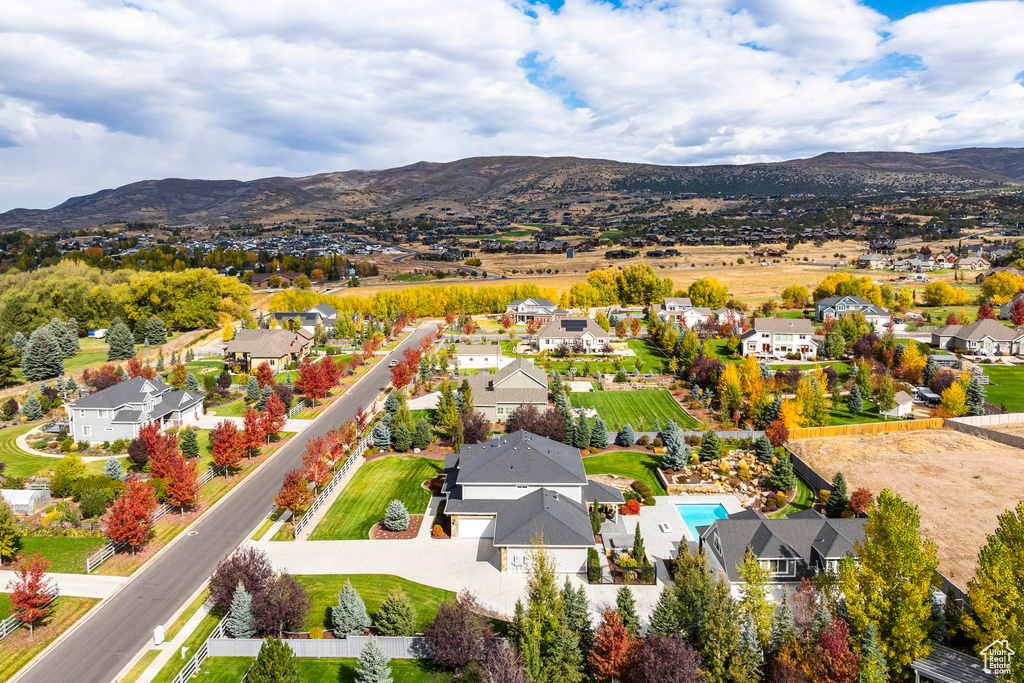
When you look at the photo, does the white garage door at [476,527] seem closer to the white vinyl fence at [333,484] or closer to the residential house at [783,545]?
the white vinyl fence at [333,484]

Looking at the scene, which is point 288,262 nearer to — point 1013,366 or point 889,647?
point 1013,366

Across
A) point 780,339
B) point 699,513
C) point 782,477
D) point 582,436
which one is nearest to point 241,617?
point 699,513

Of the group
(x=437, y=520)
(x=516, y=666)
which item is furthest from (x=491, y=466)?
(x=516, y=666)

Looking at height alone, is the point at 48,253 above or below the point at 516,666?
above

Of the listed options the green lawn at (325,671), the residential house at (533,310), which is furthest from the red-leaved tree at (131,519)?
the residential house at (533,310)

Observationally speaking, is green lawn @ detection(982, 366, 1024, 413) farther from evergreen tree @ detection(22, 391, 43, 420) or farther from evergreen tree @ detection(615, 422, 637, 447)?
evergreen tree @ detection(22, 391, 43, 420)
